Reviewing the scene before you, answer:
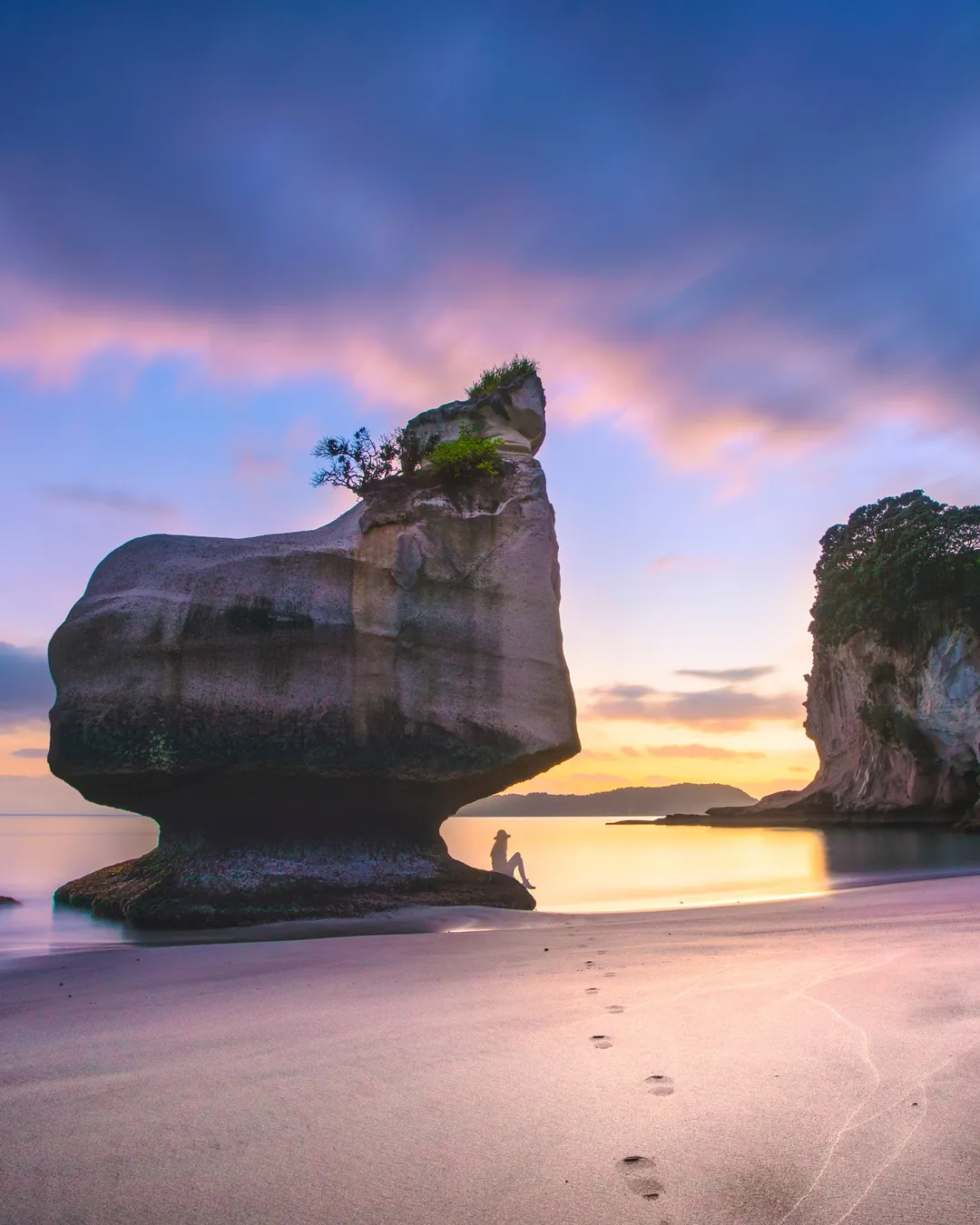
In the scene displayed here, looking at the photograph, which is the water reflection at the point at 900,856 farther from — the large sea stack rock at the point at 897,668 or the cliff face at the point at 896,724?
the large sea stack rock at the point at 897,668

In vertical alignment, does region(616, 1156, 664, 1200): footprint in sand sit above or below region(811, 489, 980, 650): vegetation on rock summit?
below

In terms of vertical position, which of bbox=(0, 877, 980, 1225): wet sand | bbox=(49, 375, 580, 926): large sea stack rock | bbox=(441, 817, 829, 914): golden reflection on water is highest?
bbox=(49, 375, 580, 926): large sea stack rock

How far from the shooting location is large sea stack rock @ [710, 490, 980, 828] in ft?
144

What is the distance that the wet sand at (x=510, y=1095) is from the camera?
265cm

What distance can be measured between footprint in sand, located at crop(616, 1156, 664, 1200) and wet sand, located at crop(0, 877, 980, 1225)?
1 cm

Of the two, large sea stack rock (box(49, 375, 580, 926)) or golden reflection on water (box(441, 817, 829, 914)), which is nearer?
large sea stack rock (box(49, 375, 580, 926))

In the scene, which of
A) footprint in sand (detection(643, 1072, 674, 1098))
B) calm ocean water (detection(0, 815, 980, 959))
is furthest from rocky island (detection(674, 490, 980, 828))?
footprint in sand (detection(643, 1072, 674, 1098))

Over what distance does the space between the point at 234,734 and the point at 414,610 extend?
3416mm

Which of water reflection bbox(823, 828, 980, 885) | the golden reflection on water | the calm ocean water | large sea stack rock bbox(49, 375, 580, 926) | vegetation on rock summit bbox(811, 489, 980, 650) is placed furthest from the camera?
vegetation on rock summit bbox(811, 489, 980, 650)

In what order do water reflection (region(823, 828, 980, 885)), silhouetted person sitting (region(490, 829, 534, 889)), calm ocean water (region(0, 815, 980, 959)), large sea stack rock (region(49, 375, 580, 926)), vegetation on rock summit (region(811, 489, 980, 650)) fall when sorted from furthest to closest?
1. vegetation on rock summit (region(811, 489, 980, 650))
2. water reflection (region(823, 828, 980, 885))
3. silhouetted person sitting (region(490, 829, 534, 889))
4. calm ocean water (region(0, 815, 980, 959))
5. large sea stack rock (region(49, 375, 580, 926))

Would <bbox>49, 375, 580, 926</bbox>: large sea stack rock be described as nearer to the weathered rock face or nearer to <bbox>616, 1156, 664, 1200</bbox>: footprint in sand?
<bbox>616, 1156, 664, 1200</bbox>: footprint in sand

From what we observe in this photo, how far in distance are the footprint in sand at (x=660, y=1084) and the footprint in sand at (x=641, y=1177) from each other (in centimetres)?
61

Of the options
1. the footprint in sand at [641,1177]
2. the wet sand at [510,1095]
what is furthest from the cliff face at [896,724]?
the footprint in sand at [641,1177]

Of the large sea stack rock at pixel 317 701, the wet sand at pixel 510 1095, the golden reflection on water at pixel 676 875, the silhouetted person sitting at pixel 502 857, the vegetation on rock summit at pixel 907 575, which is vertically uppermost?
the vegetation on rock summit at pixel 907 575
